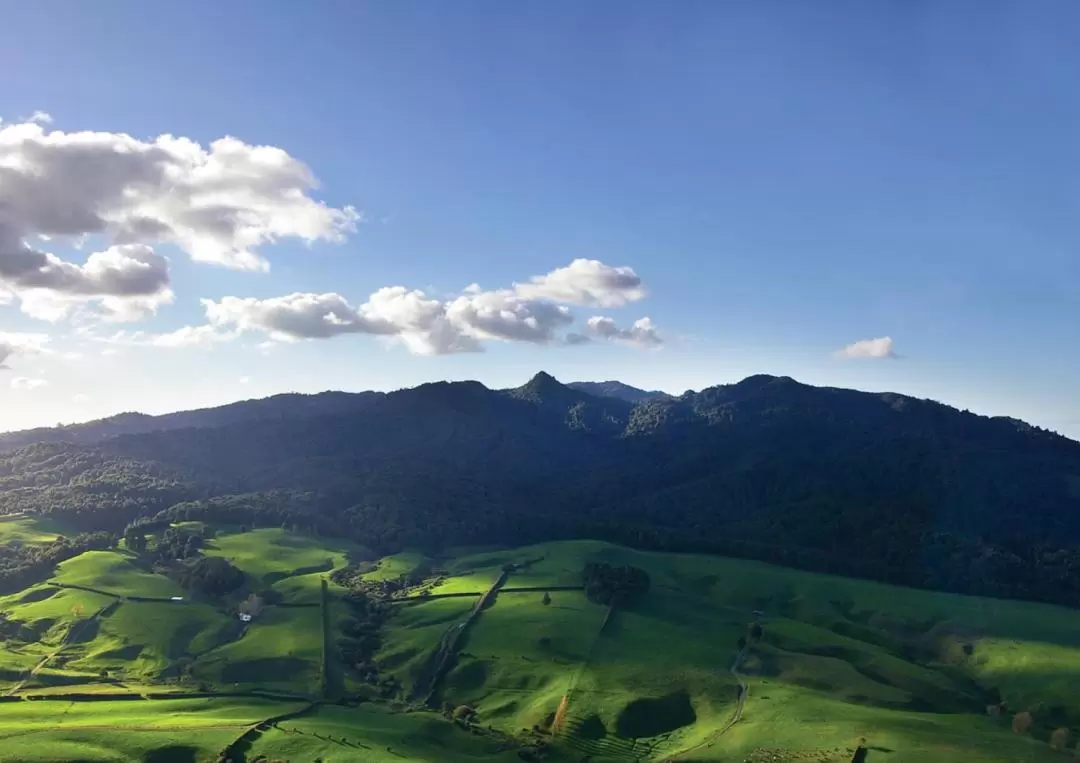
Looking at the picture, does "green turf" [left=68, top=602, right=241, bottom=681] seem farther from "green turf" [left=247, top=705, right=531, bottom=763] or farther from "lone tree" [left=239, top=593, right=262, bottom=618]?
"green turf" [left=247, top=705, right=531, bottom=763]

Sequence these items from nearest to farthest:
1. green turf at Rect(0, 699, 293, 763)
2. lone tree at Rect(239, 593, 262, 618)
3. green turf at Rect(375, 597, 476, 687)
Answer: green turf at Rect(0, 699, 293, 763) < green turf at Rect(375, 597, 476, 687) < lone tree at Rect(239, 593, 262, 618)

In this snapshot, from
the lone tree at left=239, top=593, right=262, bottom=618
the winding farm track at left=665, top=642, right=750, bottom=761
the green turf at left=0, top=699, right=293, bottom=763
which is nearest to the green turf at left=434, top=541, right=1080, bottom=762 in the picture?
the winding farm track at left=665, top=642, right=750, bottom=761

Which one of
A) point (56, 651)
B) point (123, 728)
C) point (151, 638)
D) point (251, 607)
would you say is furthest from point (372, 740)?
point (56, 651)

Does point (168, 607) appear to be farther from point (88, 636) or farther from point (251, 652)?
point (251, 652)

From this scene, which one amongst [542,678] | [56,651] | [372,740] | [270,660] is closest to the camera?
[372,740]

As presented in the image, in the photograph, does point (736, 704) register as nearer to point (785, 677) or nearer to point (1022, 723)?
point (785, 677)

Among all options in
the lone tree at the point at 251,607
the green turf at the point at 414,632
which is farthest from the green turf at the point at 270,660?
the green turf at the point at 414,632
